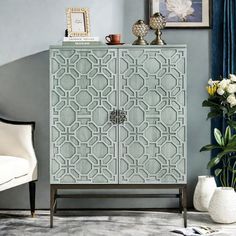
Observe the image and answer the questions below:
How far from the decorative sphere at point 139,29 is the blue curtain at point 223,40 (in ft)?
2.39

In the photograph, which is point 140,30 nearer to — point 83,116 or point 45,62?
point 83,116

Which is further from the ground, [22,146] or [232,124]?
[232,124]

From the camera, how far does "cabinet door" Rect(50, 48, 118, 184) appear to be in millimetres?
4230

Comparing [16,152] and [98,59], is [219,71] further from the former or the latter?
[16,152]

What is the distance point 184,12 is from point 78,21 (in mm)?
946

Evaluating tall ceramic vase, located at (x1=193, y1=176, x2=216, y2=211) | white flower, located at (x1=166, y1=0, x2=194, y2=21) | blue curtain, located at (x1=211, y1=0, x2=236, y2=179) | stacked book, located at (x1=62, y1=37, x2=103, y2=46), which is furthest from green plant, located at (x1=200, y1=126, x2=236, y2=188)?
stacked book, located at (x1=62, y1=37, x2=103, y2=46)

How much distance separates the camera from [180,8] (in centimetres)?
482

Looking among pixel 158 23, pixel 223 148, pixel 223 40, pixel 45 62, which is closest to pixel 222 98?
pixel 223 148

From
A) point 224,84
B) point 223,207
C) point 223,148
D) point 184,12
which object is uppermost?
point 184,12

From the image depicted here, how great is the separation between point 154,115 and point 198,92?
78cm

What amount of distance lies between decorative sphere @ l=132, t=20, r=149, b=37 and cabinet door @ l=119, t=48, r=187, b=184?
0.81ft

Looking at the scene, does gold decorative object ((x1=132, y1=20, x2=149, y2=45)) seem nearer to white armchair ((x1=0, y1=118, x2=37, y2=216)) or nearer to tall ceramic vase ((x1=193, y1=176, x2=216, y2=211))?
white armchair ((x1=0, y1=118, x2=37, y2=216))

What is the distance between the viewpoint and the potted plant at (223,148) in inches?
168

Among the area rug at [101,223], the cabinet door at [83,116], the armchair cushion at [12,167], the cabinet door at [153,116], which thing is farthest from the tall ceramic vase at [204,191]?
the armchair cushion at [12,167]
